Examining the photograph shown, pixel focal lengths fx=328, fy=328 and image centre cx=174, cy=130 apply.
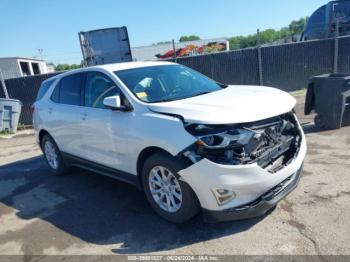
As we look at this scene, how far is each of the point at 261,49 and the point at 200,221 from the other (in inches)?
363

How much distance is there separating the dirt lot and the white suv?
0.27m

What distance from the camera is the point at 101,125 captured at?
4.36m

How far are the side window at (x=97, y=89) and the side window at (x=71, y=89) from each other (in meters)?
0.24

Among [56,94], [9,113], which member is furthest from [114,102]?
[9,113]

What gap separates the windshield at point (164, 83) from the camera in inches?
161

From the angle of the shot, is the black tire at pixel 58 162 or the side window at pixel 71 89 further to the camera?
the black tire at pixel 58 162

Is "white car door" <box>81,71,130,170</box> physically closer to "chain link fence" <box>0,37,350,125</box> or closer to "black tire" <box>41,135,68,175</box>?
"black tire" <box>41,135,68,175</box>

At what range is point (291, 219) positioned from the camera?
3.53 metres

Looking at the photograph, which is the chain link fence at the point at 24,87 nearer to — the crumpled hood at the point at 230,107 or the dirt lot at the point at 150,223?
the dirt lot at the point at 150,223

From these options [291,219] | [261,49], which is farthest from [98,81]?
[261,49]

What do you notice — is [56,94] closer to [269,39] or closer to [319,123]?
[319,123]

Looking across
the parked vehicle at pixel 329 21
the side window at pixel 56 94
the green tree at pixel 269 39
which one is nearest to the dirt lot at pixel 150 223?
the side window at pixel 56 94

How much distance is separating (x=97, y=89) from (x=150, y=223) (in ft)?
6.65

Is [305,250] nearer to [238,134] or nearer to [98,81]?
[238,134]
